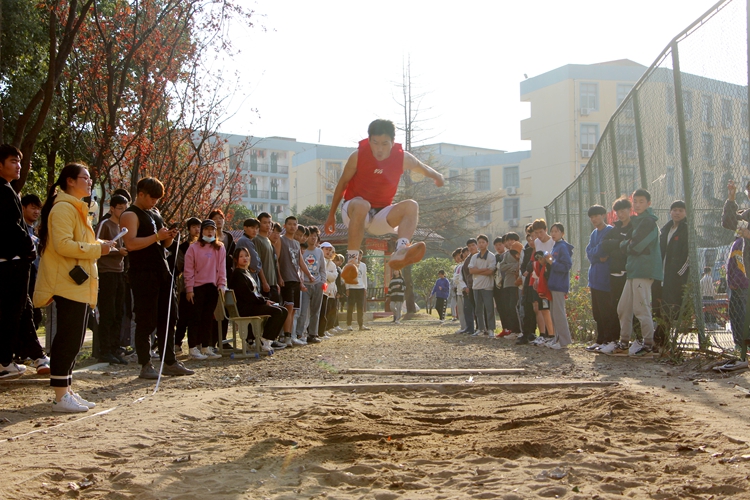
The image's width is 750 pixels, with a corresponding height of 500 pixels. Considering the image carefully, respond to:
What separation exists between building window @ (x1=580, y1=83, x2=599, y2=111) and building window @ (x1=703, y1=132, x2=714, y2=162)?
4160 centimetres

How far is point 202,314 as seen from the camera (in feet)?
30.9

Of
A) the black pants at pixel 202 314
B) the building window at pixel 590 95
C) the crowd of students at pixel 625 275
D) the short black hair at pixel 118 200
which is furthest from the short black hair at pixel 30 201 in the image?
the building window at pixel 590 95

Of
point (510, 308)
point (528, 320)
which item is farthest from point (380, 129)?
point (510, 308)

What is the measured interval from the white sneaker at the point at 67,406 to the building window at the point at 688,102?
6977 millimetres

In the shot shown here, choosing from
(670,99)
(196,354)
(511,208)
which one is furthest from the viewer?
(511,208)

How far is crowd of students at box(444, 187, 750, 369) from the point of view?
775cm

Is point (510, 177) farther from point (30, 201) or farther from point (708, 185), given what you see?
point (30, 201)

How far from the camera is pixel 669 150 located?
8.95 m

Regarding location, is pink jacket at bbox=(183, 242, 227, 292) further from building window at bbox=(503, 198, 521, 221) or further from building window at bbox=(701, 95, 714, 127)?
building window at bbox=(503, 198, 521, 221)


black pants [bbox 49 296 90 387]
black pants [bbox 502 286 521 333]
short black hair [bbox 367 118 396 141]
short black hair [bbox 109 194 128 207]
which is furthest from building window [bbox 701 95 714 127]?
short black hair [bbox 109 194 128 207]

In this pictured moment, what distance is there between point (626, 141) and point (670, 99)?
2.21 m

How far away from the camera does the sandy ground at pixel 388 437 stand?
141 inches

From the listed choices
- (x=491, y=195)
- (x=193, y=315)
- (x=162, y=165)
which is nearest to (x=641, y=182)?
(x=193, y=315)

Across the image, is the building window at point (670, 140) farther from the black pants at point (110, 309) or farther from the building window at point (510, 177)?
the building window at point (510, 177)
